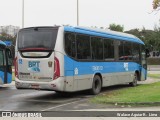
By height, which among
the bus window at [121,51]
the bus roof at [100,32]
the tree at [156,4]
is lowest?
the bus window at [121,51]

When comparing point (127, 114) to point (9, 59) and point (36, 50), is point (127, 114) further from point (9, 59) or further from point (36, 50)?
point (9, 59)

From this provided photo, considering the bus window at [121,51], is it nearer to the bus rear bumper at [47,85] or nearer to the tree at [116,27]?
the bus rear bumper at [47,85]

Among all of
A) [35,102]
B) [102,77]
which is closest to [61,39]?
[35,102]

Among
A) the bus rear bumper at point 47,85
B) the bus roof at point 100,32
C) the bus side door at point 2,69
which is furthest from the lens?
the bus side door at point 2,69

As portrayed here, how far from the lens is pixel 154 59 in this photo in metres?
81.1

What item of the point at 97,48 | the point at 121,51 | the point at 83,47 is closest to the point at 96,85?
the point at 97,48

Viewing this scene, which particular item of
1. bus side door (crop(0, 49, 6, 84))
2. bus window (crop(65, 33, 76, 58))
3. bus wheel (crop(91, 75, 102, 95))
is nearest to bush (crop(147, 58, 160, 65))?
bus side door (crop(0, 49, 6, 84))

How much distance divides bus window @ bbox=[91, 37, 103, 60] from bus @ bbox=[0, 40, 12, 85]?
592 cm

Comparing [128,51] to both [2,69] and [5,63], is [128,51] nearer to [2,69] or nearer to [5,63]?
[5,63]

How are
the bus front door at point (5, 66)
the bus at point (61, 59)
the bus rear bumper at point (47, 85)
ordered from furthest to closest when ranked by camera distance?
the bus front door at point (5, 66)
the bus at point (61, 59)
the bus rear bumper at point (47, 85)

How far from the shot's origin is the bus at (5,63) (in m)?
21.4

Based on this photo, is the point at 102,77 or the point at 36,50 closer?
the point at 36,50

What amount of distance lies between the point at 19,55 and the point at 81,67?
8.79ft

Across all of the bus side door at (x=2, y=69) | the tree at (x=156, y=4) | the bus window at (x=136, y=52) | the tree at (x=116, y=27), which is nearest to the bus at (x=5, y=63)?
the bus side door at (x=2, y=69)
